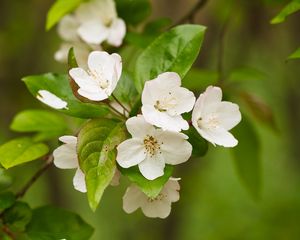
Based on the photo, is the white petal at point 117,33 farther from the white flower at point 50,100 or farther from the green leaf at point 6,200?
the green leaf at point 6,200

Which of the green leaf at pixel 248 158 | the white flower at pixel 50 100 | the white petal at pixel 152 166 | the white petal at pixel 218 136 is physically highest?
the white flower at pixel 50 100

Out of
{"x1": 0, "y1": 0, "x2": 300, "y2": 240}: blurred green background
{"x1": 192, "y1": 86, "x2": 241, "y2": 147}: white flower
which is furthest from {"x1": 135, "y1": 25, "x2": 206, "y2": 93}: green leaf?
{"x1": 0, "y1": 0, "x2": 300, "y2": 240}: blurred green background

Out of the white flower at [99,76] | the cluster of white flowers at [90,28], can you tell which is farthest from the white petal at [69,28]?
the white flower at [99,76]

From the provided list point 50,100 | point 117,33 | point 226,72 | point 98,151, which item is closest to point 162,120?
point 98,151

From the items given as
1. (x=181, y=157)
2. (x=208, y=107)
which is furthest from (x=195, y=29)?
(x=181, y=157)

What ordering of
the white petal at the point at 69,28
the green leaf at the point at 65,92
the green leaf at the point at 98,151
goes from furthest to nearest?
the white petal at the point at 69,28 < the green leaf at the point at 65,92 < the green leaf at the point at 98,151

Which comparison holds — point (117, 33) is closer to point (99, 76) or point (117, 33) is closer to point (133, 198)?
point (99, 76)
